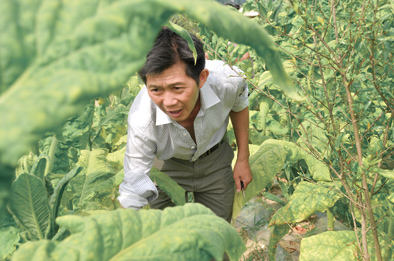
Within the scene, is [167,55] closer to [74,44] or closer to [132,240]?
[132,240]

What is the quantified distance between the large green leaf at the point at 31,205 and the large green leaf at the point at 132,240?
39 centimetres

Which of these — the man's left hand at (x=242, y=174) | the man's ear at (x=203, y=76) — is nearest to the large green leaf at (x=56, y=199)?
the man's ear at (x=203, y=76)

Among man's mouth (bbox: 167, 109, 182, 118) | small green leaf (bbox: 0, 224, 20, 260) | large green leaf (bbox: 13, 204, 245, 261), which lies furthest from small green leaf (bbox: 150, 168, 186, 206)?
large green leaf (bbox: 13, 204, 245, 261)

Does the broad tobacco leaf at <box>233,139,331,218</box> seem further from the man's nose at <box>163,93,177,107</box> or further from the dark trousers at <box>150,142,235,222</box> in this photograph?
the man's nose at <box>163,93,177,107</box>

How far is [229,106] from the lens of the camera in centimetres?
231

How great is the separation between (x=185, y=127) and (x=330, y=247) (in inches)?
39.2

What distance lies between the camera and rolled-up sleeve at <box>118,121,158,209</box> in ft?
6.19

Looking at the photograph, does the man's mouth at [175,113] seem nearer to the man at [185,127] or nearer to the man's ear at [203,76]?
the man at [185,127]

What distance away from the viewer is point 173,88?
173cm

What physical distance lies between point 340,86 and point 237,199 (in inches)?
52.2

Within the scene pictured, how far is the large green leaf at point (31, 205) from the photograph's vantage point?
101 cm

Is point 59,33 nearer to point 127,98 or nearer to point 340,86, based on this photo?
point 340,86

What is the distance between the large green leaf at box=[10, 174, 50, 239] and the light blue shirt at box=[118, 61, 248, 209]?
0.81 meters

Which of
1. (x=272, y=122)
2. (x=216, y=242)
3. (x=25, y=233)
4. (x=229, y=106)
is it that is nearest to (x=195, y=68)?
(x=229, y=106)
